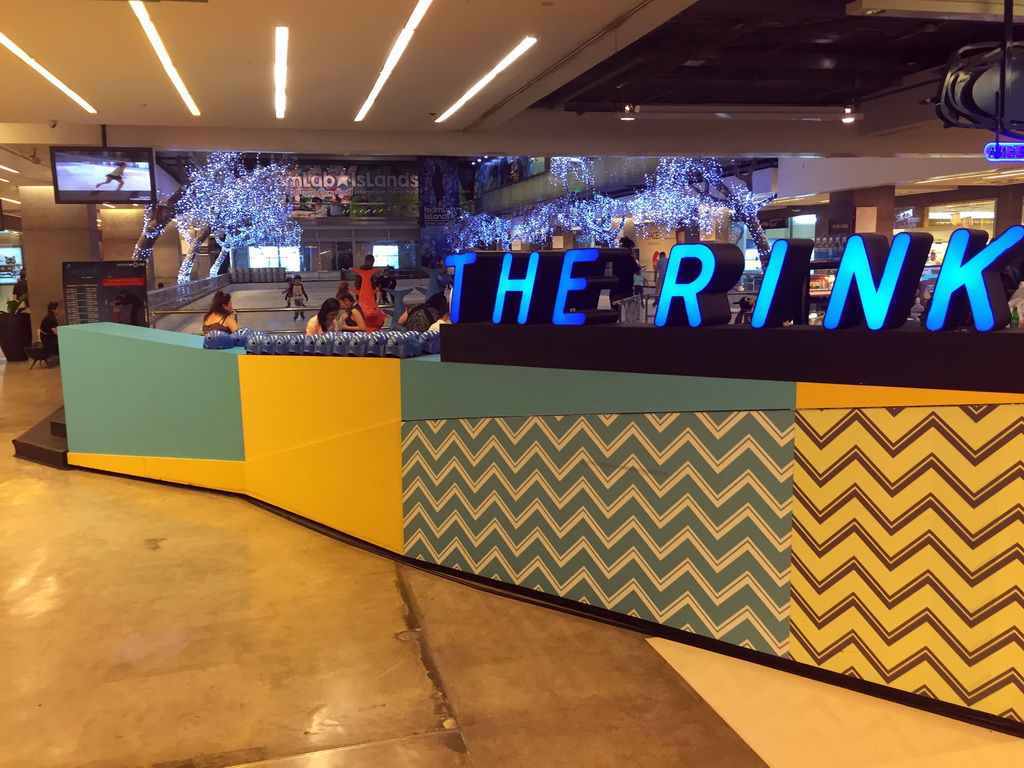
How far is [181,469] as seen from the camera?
609cm

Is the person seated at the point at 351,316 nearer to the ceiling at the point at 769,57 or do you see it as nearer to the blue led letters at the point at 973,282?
the ceiling at the point at 769,57

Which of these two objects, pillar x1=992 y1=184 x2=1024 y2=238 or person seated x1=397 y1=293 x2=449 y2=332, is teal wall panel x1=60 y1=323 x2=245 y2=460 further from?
pillar x1=992 y1=184 x2=1024 y2=238

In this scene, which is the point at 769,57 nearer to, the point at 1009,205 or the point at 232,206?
the point at 1009,205

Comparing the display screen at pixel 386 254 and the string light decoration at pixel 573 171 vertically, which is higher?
the string light decoration at pixel 573 171

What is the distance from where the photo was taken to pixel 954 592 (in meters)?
2.87

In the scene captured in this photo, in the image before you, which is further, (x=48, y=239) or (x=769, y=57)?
(x=48, y=239)

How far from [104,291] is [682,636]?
1018 centimetres

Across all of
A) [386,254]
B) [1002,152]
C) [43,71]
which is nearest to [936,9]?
[1002,152]

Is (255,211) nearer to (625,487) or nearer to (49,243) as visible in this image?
(49,243)

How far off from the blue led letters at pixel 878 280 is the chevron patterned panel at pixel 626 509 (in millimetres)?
477

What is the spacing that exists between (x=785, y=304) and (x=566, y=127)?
28.1 ft

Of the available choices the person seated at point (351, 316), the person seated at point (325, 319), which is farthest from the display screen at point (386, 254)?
the person seated at point (325, 319)

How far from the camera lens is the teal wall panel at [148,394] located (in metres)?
5.77

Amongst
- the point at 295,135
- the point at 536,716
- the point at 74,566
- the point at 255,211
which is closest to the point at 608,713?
the point at 536,716
